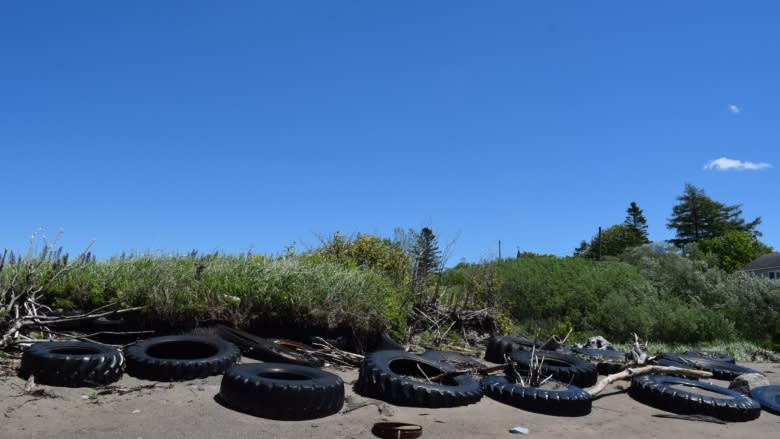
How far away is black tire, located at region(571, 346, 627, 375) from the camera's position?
956 cm

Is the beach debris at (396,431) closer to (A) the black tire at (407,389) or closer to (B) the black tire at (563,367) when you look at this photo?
(A) the black tire at (407,389)

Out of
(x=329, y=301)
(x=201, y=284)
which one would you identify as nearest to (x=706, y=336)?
(x=329, y=301)

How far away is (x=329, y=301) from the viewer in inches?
357

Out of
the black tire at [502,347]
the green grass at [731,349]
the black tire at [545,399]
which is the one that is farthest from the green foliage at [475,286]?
the black tire at [545,399]

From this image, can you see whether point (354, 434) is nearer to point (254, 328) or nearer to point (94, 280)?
point (254, 328)

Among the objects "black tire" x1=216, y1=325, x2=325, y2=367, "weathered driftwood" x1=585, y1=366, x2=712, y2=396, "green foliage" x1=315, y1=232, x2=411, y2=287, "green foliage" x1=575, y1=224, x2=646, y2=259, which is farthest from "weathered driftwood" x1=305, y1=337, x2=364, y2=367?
"green foliage" x1=575, y1=224, x2=646, y2=259

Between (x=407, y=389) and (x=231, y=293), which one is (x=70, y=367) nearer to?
(x=231, y=293)

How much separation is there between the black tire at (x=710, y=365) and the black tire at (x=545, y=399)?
12.0 ft

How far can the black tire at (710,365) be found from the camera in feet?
33.0

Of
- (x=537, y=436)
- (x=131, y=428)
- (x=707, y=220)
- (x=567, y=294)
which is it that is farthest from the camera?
(x=707, y=220)

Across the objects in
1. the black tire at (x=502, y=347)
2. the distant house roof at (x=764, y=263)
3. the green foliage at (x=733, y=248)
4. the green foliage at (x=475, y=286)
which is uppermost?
the green foliage at (x=733, y=248)

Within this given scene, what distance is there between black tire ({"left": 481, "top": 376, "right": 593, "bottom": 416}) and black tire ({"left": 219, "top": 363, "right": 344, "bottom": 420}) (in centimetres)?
204

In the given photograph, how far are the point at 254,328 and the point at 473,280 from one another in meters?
9.03

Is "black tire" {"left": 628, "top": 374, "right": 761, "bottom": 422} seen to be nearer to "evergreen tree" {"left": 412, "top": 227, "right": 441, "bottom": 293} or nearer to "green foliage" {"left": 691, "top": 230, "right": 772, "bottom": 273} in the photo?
"evergreen tree" {"left": 412, "top": 227, "right": 441, "bottom": 293}
